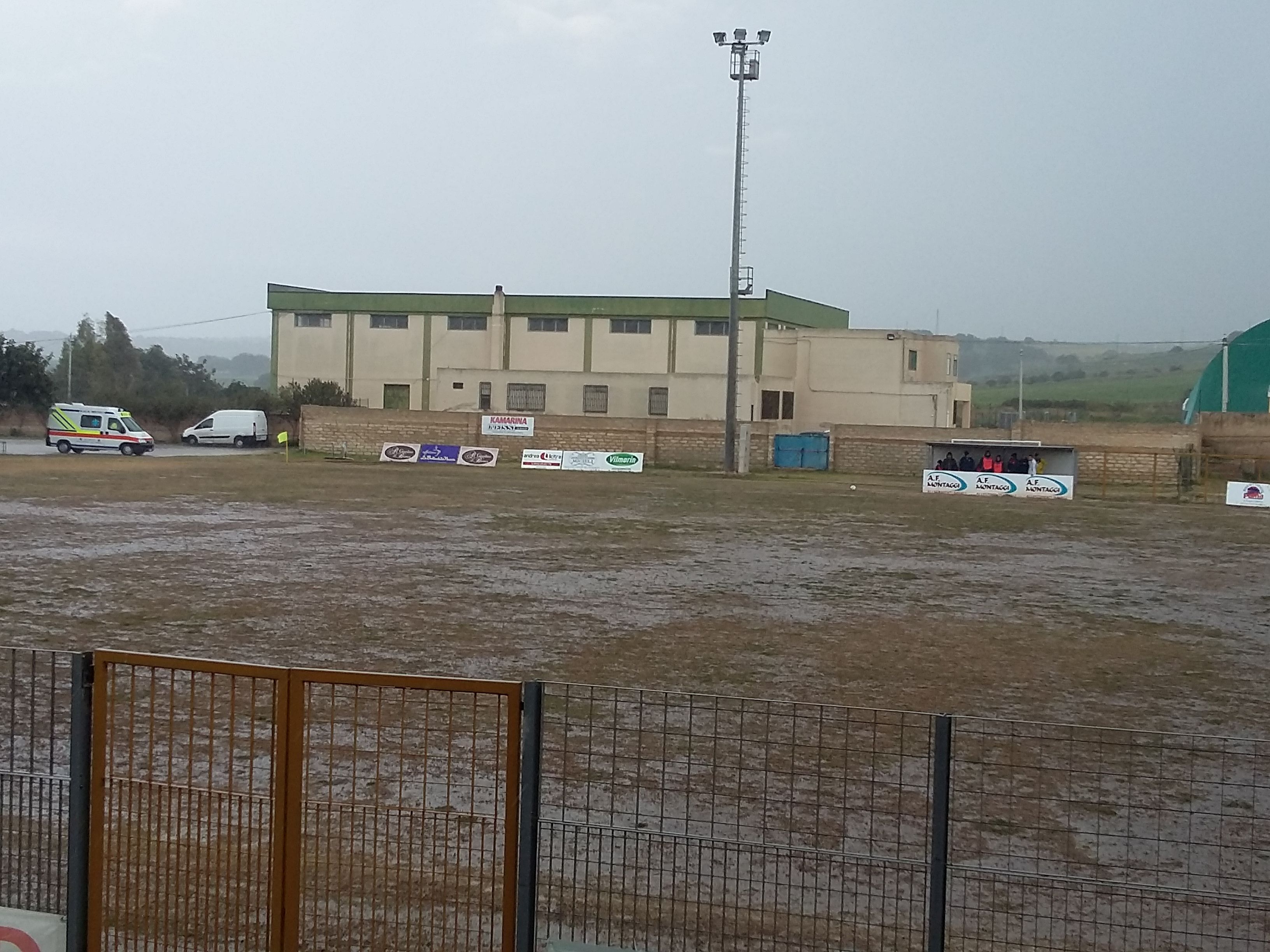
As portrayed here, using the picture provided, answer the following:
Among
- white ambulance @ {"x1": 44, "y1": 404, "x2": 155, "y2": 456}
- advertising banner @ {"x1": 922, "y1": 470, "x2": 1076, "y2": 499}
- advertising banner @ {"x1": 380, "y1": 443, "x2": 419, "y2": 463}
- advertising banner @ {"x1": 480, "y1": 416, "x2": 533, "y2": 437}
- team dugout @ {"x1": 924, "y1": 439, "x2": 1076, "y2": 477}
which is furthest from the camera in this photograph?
advertising banner @ {"x1": 480, "y1": 416, "x2": 533, "y2": 437}

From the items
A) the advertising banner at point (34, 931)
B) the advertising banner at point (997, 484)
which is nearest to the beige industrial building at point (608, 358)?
the advertising banner at point (997, 484)

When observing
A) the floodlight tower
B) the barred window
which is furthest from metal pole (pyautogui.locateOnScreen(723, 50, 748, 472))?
the barred window

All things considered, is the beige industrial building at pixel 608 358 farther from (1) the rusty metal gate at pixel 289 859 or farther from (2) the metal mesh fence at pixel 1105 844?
(1) the rusty metal gate at pixel 289 859

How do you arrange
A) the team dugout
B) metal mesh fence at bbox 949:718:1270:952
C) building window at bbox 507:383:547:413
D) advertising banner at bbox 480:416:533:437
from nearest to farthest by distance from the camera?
metal mesh fence at bbox 949:718:1270:952
the team dugout
advertising banner at bbox 480:416:533:437
building window at bbox 507:383:547:413

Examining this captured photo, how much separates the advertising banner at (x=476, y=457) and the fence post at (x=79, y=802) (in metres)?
53.2

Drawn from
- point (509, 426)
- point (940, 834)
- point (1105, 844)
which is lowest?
point (1105, 844)

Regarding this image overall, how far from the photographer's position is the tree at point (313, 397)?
75562mm

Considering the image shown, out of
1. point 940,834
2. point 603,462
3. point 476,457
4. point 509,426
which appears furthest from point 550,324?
point 940,834

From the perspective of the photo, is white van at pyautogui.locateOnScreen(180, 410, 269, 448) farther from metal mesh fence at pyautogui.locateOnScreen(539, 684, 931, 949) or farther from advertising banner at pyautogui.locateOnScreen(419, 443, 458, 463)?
metal mesh fence at pyautogui.locateOnScreen(539, 684, 931, 949)

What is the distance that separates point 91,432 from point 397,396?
854 inches

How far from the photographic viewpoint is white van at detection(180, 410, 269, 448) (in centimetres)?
7081

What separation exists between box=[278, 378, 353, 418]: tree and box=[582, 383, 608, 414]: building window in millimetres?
14483

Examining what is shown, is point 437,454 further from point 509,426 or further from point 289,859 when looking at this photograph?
point 289,859

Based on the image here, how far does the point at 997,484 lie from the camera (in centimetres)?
4931
